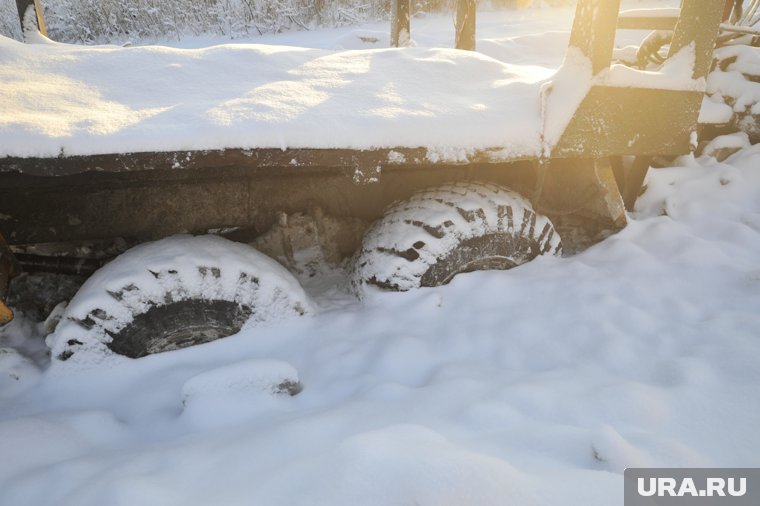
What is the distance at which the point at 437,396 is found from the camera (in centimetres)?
155

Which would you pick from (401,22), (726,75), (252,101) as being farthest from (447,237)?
(726,75)

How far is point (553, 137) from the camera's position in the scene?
6.23ft

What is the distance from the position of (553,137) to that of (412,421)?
51.5 inches

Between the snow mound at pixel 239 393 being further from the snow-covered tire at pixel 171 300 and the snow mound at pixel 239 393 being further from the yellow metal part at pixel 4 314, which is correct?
the yellow metal part at pixel 4 314

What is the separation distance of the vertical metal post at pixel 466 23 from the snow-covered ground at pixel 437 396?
111 inches

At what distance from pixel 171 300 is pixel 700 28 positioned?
267 centimetres

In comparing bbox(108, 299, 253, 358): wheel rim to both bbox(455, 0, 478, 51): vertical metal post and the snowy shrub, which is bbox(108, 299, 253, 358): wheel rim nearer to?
bbox(455, 0, 478, 51): vertical metal post

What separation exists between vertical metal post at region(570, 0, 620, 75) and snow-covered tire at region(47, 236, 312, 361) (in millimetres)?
1668

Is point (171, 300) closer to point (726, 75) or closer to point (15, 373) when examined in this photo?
point (15, 373)

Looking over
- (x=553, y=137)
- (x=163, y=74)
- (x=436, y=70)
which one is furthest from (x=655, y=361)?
(x=163, y=74)

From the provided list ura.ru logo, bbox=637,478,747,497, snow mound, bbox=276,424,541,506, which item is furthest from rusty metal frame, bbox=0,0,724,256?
ura.ru logo, bbox=637,478,747,497

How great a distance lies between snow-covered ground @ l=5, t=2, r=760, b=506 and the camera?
3.76ft

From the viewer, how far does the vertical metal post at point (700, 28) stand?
207 cm

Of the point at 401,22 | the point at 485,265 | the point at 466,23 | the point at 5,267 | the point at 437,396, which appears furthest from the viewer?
the point at 466,23
